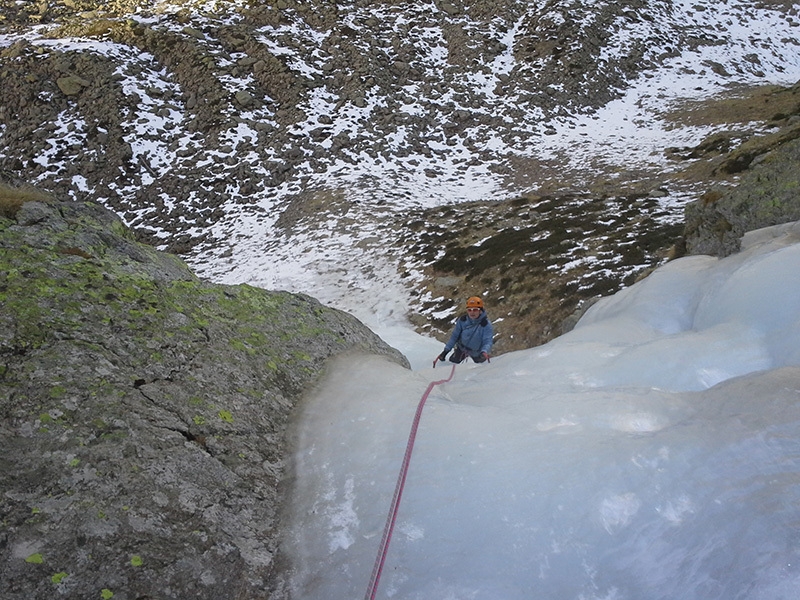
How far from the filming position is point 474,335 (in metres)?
8.05

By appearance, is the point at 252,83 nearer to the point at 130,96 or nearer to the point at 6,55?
the point at 130,96

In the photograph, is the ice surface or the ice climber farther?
the ice climber

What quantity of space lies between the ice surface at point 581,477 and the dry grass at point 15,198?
4092 mm

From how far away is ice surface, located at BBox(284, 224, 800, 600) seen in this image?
2.75m

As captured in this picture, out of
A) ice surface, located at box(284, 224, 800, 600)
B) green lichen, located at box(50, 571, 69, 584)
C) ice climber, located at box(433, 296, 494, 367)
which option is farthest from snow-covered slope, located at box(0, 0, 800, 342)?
green lichen, located at box(50, 571, 69, 584)

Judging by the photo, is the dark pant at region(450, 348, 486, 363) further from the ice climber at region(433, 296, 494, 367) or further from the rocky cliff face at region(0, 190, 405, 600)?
the rocky cliff face at region(0, 190, 405, 600)

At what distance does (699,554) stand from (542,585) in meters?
0.84

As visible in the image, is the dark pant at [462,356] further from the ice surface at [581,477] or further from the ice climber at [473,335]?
the ice surface at [581,477]

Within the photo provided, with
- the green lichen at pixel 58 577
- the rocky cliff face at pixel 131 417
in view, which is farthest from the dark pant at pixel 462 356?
the green lichen at pixel 58 577

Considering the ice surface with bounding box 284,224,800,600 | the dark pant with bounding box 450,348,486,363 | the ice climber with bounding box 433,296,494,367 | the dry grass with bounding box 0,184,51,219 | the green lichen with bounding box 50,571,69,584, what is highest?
the dry grass with bounding box 0,184,51,219

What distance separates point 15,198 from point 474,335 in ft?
20.7

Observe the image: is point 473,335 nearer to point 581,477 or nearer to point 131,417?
point 581,477

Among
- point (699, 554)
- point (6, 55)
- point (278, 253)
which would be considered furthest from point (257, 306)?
point (6, 55)

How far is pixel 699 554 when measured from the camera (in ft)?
8.80
